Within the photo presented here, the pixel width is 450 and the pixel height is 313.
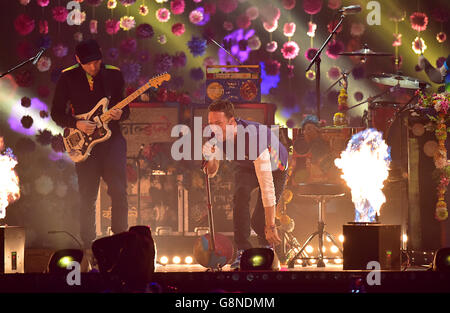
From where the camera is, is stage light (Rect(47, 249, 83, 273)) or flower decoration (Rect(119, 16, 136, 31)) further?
flower decoration (Rect(119, 16, 136, 31))

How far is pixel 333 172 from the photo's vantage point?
24.5ft

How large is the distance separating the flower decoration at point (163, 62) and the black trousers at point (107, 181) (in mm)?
3578

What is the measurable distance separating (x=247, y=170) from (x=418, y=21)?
520cm

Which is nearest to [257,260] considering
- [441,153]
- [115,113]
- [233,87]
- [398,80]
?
[115,113]

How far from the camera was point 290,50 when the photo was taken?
32.9ft

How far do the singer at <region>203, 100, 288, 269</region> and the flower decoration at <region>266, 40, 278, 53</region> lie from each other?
14.1ft

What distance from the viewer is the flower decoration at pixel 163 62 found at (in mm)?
A: 9688

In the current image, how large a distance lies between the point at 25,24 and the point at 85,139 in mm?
4102

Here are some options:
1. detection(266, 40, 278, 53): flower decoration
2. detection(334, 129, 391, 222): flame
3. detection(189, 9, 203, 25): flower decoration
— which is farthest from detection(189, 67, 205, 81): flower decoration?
detection(334, 129, 391, 222): flame

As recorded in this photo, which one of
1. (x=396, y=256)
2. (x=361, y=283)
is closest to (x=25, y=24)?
(x=396, y=256)

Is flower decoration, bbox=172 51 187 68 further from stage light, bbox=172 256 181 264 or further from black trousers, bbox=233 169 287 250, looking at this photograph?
black trousers, bbox=233 169 287 250

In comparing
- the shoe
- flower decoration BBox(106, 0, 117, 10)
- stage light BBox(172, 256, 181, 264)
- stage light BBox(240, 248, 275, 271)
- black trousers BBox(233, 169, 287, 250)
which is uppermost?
flower decoration BBox(106, 0, 117, 10)

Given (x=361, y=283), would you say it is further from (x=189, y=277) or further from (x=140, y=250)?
(x=140, y=250)

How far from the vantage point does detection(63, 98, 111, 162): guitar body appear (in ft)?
20.5
